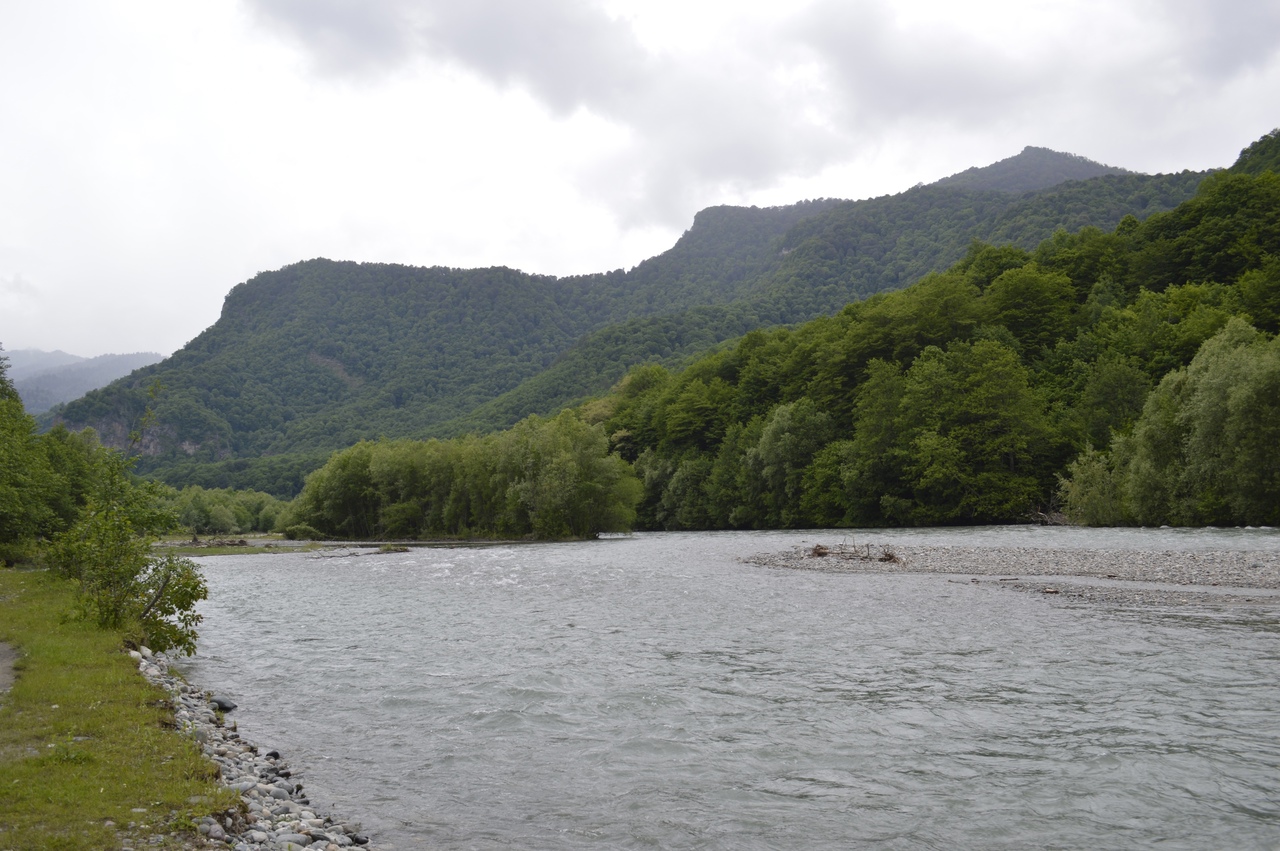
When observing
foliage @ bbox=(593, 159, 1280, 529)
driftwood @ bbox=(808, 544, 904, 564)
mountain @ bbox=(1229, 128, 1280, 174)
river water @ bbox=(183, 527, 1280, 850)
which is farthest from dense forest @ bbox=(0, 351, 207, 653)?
mountain @ bbox=(1229, 128, 1280, 174)

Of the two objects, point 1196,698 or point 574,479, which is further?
point 574,479

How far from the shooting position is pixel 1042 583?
100ft

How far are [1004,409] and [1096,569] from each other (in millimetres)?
48421

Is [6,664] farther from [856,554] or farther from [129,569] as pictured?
[856,554]

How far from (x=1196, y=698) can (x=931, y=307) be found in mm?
92987

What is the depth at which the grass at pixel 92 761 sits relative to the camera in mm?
7875

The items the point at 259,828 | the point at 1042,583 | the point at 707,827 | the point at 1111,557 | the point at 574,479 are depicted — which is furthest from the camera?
the point at 574,479

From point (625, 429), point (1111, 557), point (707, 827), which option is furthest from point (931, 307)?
point (707, 827)

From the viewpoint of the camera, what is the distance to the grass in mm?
7875

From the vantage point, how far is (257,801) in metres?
9.88

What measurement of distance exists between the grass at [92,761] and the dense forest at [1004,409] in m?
55.8

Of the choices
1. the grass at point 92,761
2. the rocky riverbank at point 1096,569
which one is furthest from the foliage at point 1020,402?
the grass at point 92,761

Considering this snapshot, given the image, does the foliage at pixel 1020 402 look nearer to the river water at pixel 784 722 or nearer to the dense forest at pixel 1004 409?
the dense forest at pixel 1004 409

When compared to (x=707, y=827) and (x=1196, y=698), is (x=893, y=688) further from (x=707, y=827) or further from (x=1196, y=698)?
(x=707, y=827)
